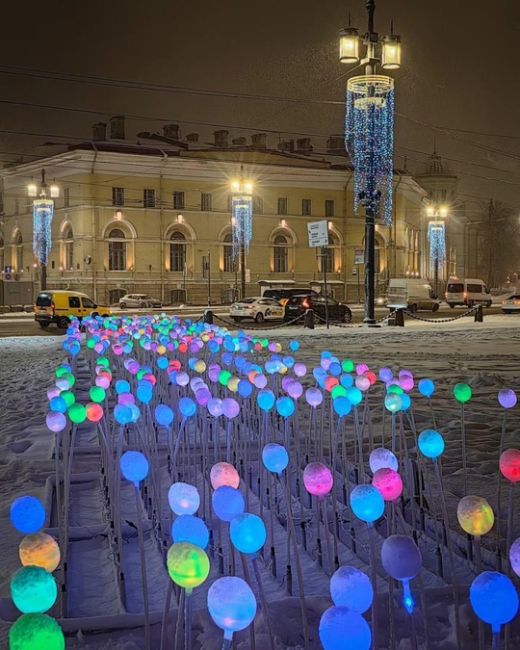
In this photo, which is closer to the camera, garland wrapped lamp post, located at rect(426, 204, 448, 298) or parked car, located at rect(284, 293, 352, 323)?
parked car, located at rect(284, 293, 352, 323)

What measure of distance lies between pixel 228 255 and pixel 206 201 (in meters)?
4.70

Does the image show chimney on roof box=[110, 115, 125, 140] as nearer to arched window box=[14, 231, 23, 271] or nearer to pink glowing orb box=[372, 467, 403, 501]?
arched window box=[14, 231, 23, 271]

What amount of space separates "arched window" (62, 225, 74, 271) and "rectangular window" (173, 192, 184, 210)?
27.3ft

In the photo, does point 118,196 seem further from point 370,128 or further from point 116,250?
point 370,128

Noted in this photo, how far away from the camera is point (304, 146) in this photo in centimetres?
6681

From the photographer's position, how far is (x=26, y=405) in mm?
9844

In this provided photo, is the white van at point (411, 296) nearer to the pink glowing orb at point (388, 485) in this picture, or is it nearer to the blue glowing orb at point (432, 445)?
the blue glowing orb at point (432, 445)

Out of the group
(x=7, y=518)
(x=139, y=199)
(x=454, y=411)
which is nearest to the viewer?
(x=7, y=518)

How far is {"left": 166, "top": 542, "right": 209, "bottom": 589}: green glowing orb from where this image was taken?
7.82 feet

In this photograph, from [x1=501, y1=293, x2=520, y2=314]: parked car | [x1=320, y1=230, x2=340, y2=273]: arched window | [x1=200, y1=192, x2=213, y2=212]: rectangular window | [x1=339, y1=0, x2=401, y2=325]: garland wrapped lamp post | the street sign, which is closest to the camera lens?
[x1=339, y1=0, x2=401, y2=325]: garland wrapped lamp post

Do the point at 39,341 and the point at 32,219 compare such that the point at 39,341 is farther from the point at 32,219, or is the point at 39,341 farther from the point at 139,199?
the point at 32,219

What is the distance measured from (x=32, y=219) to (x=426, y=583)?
194 feet

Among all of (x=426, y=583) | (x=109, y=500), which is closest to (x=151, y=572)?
(x=109, y=500)

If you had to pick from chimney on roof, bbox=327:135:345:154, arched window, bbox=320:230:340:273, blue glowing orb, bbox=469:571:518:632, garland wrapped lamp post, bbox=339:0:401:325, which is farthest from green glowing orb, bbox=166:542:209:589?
chimney on roof, bbox=327:135:345:154
